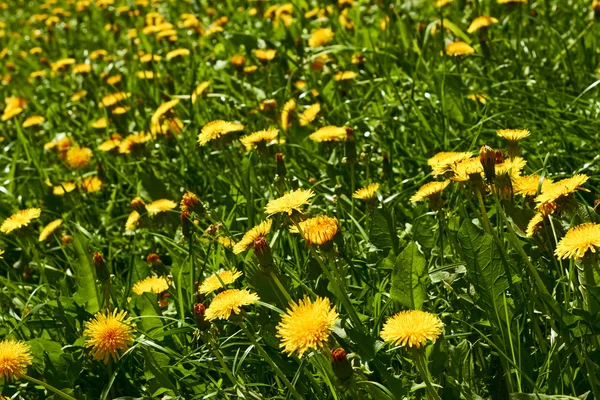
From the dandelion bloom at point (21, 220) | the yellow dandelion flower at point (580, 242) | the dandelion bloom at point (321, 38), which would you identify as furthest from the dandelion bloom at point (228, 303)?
the dandelion bloom at point (321, 38)

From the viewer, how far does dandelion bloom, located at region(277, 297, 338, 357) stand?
44.7 inches

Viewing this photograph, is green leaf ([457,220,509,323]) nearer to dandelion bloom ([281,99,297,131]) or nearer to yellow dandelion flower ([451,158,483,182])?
yellow dandelion flower ([451,158,483,182])

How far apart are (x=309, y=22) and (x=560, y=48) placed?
1.22 metres

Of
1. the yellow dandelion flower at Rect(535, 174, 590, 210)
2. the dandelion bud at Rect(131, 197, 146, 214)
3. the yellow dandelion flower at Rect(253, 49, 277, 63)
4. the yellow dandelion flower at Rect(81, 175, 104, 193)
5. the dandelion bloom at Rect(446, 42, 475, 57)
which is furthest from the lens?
the yellow dandelion flower at Rect(253, 49, 277, 63)

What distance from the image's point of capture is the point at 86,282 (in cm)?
175

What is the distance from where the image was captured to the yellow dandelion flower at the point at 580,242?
115 cm

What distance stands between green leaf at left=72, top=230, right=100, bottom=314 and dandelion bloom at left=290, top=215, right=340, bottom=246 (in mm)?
528

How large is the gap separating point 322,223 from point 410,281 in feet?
0.59

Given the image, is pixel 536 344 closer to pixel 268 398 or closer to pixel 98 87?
pixel 268 398

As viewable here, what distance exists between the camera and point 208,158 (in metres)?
2.52

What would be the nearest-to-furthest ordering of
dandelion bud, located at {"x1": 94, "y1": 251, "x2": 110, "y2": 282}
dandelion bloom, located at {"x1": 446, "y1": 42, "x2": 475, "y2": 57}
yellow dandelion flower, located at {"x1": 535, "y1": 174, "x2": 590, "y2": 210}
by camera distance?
yellow dandelion flower, located at {"x1": 535, "y1": 174, "x2": 590, "y2": 210} < dandelion bud, located at {"x1": 94, "y1": 251, "x2": 110, "y2": 282} < dandelion bloom, located at {"x1": 446, "y1": 42, "x2": 475, "y2": 57}

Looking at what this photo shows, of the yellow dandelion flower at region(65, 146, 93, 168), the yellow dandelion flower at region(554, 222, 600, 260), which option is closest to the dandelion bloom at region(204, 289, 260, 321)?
the yellow dandelion flower at region(554, 222, 600, 260)

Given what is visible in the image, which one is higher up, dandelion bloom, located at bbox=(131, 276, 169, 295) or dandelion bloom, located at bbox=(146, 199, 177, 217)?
dandelion bloom, located at bbox=(146, 199, 177, 217)

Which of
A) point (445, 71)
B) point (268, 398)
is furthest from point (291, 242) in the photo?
point (445, 71)
